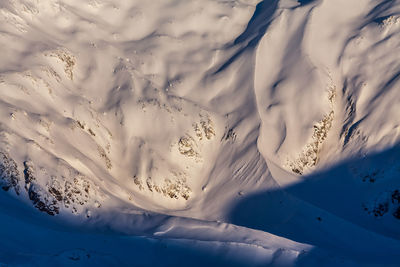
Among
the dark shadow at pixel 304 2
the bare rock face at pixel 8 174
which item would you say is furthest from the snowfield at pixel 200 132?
the dark shadow at pixel 304 2

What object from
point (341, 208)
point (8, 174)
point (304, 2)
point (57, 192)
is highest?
point (8, 174)

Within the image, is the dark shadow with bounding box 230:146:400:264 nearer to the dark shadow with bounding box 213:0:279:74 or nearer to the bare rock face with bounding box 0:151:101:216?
the bare rock face with bounding box 0:151:101:216

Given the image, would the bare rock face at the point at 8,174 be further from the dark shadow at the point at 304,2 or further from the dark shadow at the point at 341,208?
the dark shadow at the point at 304,2

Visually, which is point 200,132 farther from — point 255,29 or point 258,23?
point 258,23

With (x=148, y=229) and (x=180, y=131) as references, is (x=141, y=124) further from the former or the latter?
(x=148, y=229)

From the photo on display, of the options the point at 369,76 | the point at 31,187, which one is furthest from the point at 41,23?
the point at 369,76

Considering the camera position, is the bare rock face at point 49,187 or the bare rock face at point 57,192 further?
the bare rock face at point 57,192

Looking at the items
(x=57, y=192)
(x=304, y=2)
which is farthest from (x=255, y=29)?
(x=57, y=192)
